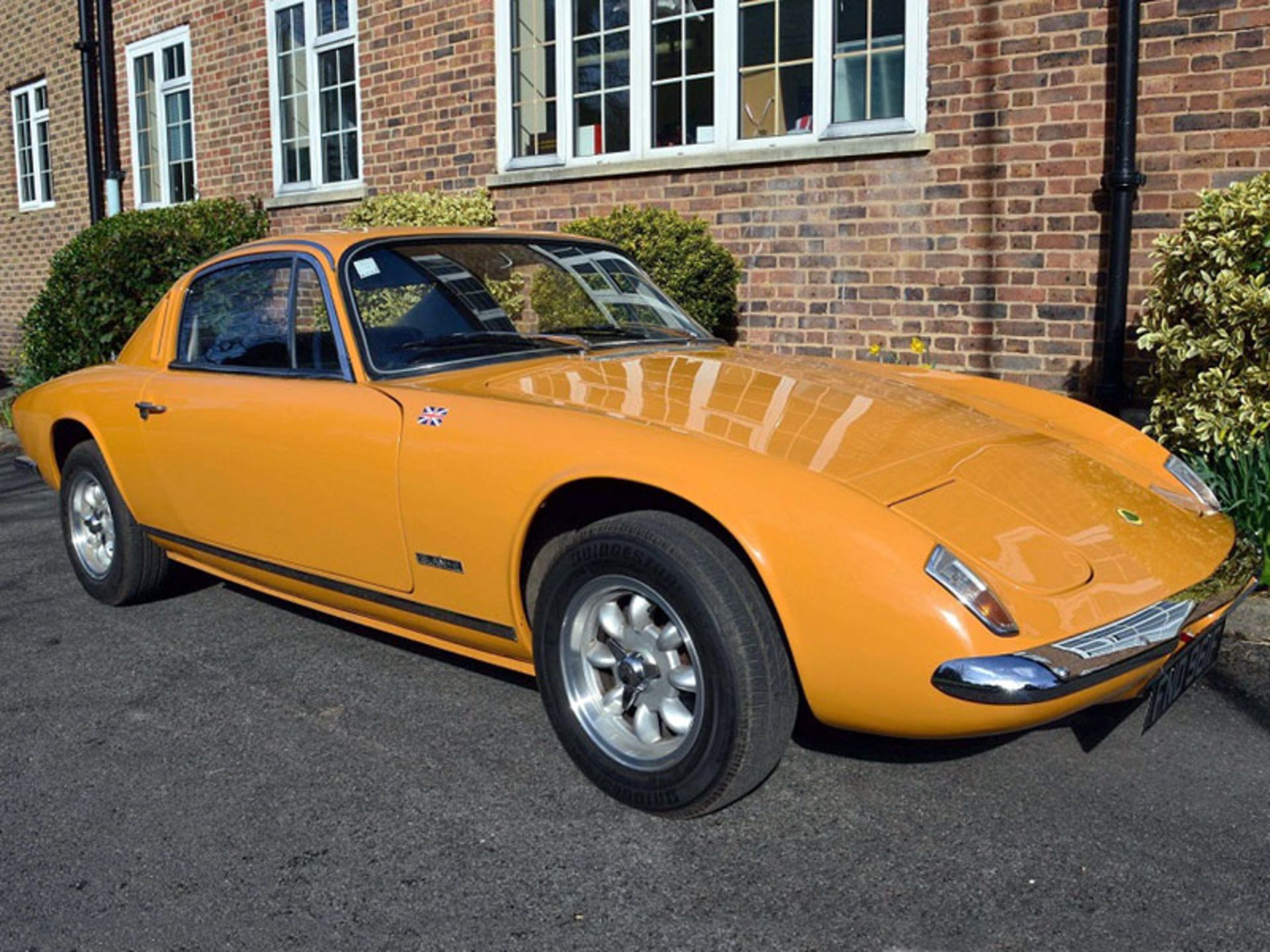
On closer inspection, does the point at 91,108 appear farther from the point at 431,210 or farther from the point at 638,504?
the point at 638,504

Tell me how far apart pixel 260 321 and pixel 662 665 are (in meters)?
2.10

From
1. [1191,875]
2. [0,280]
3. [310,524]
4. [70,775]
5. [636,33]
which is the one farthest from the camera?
[0,280]

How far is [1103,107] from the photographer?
6.39 metres

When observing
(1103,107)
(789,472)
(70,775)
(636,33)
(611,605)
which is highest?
(636,33)

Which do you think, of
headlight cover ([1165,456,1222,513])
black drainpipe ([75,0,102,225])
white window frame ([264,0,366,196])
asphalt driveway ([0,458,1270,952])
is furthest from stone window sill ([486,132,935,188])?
black drainpipe ([75,0,102,225])

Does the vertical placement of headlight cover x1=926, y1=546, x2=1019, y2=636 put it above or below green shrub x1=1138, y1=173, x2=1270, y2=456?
below

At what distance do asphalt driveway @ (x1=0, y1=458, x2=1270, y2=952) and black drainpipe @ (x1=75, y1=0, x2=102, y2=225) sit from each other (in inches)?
448

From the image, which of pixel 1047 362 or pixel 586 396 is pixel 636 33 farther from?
pixel 586 396

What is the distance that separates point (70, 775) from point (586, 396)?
5.56ft

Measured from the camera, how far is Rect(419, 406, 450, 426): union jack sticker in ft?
10.9

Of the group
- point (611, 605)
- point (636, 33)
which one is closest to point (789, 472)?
point (611, 605)

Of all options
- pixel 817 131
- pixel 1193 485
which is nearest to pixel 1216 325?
pixel 1193 485

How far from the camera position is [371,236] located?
3971mm

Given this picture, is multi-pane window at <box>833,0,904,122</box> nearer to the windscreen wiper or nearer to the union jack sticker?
the windscreen wiper
